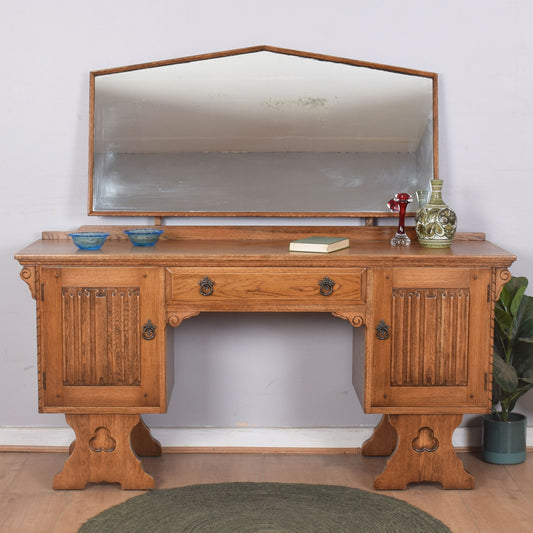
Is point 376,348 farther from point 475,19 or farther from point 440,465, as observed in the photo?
point 475,19

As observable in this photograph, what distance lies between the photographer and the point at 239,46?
352cm

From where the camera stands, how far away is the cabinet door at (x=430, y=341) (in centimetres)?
314

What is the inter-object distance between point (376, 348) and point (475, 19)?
1.57m

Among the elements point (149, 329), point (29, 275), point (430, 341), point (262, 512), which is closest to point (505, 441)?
point (430, 341)

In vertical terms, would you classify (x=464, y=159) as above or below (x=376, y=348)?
above

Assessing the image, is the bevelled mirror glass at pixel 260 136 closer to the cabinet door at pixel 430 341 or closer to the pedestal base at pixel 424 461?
the cabinet door at pixel 430 341

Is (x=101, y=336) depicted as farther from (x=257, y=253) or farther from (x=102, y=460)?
(x=257, y=253)

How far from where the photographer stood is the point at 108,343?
3.17m

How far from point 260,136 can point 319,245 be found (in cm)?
68

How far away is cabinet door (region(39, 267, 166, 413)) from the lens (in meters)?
3.13

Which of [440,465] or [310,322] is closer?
[440,465]

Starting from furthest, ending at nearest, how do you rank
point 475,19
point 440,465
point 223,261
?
point 475,19, point 440,465, point 223,261

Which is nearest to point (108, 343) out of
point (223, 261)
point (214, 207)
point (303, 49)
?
point (223, 261)

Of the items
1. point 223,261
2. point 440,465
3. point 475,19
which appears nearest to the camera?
point 223,261
